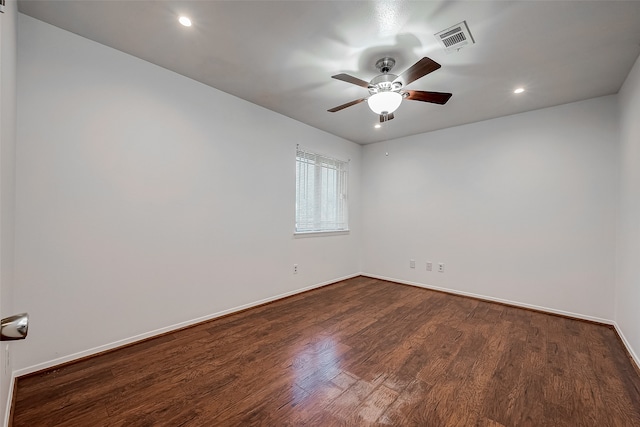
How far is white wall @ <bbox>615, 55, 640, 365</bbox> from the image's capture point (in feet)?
7.54

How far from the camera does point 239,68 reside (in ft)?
8.45

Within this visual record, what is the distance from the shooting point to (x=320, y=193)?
4.41 m

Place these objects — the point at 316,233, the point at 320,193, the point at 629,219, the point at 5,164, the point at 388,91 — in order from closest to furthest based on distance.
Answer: the point at 5,164 → the point at 388,91 → the point at 629,219 → the point at 316,233 → the point at 320,193

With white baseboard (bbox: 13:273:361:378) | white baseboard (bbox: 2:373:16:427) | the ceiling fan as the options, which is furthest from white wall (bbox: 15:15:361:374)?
the ceiling fan

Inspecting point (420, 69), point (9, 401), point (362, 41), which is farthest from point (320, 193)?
point (9, 401)

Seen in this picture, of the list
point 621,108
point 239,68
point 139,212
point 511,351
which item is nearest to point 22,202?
point 139,212

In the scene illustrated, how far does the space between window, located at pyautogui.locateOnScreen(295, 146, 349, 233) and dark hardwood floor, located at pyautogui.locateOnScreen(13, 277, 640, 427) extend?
1645mm

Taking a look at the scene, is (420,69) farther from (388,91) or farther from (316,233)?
(316,233)

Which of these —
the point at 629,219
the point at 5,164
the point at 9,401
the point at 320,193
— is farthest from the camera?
the point at 320,193

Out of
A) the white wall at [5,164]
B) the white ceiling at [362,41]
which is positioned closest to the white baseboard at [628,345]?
the white ceiling at [362,41]

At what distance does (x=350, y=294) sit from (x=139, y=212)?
2.94 metres

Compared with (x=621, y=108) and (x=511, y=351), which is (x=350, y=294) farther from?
(x=621, y=108)

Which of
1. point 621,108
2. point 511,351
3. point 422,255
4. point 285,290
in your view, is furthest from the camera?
point 422,255

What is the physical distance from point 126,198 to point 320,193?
8.80 feet
